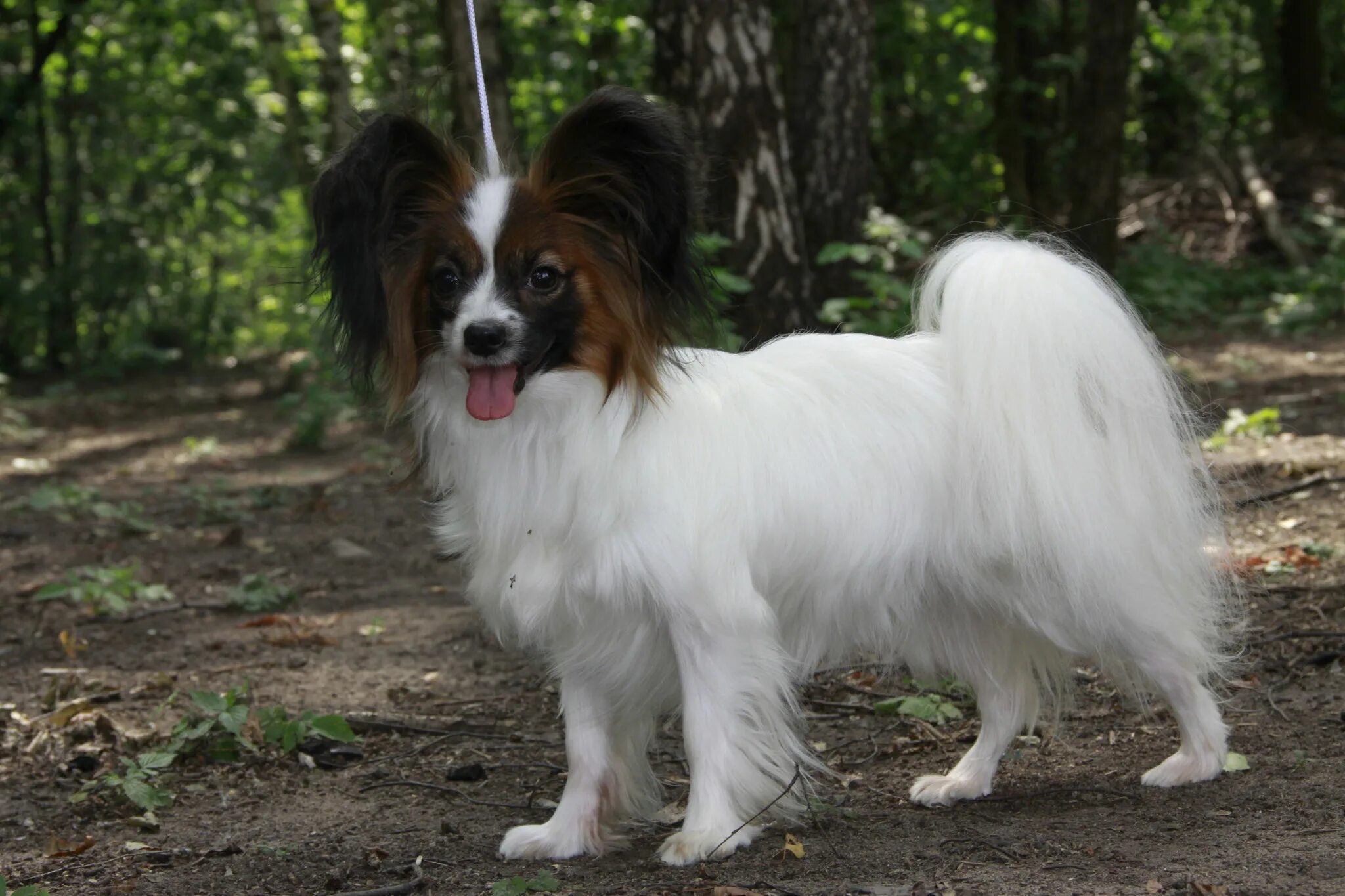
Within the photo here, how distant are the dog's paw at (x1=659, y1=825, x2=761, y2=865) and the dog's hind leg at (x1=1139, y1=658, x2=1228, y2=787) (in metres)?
1.22

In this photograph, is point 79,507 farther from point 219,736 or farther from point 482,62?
point 219,736

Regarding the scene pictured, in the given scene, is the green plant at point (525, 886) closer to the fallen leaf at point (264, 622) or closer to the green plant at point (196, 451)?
the fallen leaf at point (264, 622)

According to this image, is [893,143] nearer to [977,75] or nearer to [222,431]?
[977,75]

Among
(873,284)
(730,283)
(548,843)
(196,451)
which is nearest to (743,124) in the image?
(730,283)

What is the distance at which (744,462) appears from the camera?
363cm

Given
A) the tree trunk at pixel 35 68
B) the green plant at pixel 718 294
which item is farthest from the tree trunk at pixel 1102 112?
the tree trunk at pixel 35 68

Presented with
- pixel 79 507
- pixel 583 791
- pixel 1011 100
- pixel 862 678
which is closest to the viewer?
pixel 583 791

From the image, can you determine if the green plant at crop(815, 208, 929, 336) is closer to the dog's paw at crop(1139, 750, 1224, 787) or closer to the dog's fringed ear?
the dog's paw at crop(1139, 750, 1224, 787)

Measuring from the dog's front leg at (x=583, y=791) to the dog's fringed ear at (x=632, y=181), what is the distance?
1029mm

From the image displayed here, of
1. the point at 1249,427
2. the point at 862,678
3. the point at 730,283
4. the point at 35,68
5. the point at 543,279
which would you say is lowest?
the point at 862,678

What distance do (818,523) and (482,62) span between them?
21.8ft

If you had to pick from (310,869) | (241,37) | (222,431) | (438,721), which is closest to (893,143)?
(241,37)

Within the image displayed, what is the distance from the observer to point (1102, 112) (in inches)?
520

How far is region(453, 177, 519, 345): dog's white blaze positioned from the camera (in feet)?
10.8
